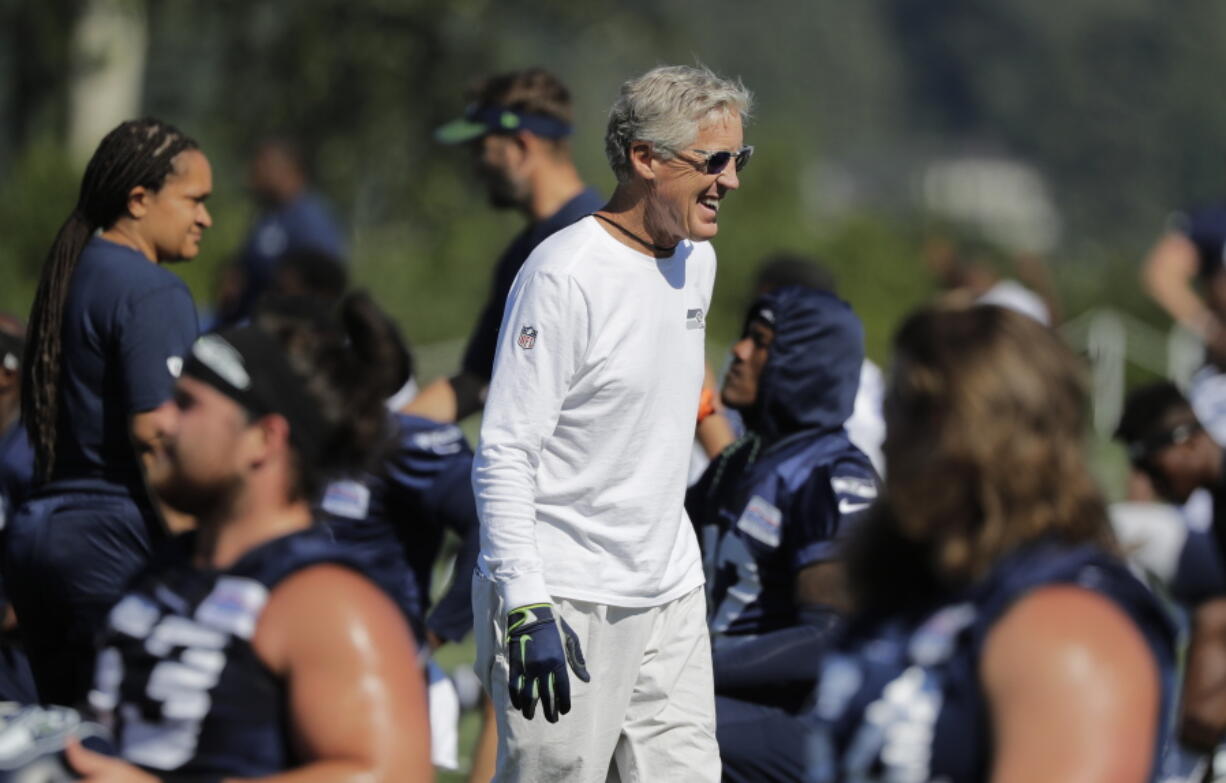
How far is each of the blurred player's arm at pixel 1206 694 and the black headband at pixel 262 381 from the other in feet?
9.82

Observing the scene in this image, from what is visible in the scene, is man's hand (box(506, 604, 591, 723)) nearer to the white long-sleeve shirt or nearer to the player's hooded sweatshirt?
the white long-sleeve shirt

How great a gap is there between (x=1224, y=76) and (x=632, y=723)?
312 ft

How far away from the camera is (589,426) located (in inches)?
163

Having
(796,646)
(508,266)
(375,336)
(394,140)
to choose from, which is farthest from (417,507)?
(394,140)

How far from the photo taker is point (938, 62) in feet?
351

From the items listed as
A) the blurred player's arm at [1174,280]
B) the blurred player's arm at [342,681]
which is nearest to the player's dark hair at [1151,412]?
the blurred player's arm at [1174,280]

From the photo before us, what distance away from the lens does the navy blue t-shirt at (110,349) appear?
4492mm

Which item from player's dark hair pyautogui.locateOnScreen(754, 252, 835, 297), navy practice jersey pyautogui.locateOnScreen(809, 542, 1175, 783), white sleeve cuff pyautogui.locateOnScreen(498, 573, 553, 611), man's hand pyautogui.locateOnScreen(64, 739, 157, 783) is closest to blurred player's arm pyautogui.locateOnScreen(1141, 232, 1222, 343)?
player's dark hair pyautogui.locateOnScreen(754, 252, 835, 297)

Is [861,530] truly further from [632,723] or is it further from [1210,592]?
[1210,592]

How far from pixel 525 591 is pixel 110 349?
1300 mm

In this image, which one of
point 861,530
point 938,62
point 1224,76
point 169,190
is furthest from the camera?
point 938,62

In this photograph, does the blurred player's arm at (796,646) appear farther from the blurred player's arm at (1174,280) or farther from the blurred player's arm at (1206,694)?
the blurred player's arm at (1174,280)

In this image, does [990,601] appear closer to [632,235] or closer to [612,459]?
[612,459]

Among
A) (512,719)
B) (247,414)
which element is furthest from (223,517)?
(512,719)
